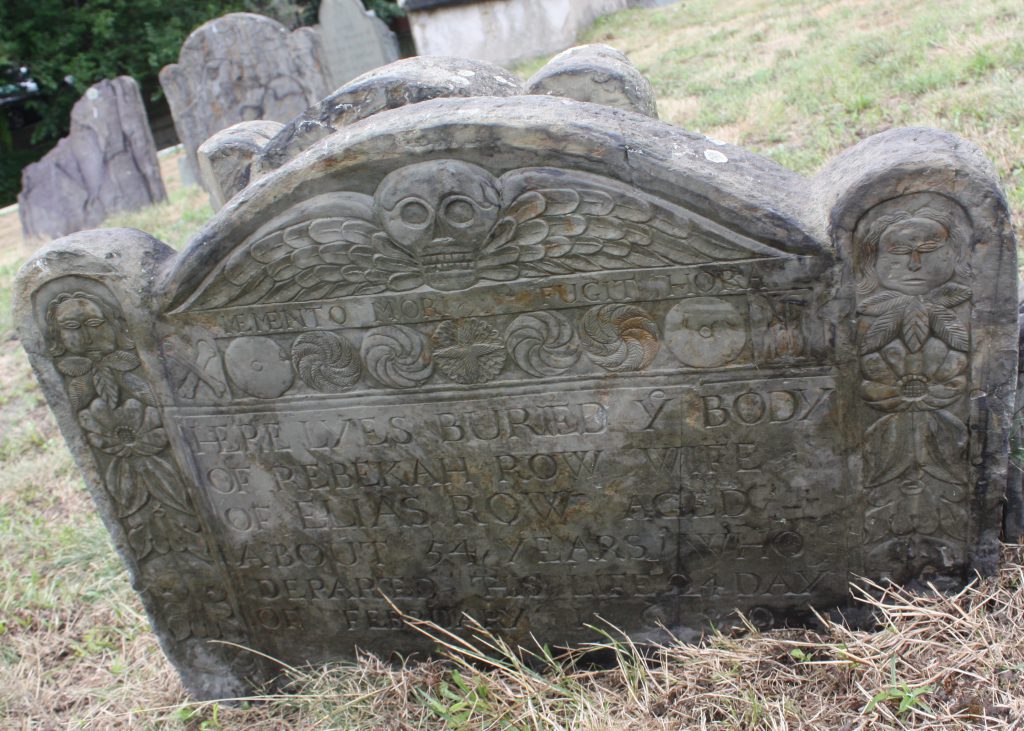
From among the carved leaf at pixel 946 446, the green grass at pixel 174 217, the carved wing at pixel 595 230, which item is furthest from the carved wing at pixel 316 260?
the green grass at pixel 174 217

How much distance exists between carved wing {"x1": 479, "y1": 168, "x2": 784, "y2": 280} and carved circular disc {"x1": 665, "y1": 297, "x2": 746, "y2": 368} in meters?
0.11

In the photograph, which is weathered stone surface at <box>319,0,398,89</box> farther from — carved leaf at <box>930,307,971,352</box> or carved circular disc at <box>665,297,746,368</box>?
carved leaf at <box>930,307,971,352</box>

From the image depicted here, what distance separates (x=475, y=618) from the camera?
8.62ft

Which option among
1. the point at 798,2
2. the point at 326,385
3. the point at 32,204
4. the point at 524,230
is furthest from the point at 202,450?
the point at 798,2

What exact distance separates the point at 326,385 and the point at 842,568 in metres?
1.42

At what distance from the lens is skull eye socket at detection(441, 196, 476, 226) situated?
6.82 feet

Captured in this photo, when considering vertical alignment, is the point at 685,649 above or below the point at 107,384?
below

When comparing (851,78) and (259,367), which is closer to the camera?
(259,367)

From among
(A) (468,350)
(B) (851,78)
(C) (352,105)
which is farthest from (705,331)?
(B) (851,78)

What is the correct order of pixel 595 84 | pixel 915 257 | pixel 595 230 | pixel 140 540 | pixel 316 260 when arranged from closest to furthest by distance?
pixel 915 257 → pixel 595 230 → pixel 316 260 → pixel 140 540 → pixel 595 84

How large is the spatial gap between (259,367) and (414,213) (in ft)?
1.98

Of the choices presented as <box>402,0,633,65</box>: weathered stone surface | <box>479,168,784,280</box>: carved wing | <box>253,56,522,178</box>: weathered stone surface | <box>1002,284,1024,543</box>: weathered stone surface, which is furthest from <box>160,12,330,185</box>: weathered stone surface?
<box>1002,284,1024,543</box>: weathered stone surface

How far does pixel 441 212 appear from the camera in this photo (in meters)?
2.09

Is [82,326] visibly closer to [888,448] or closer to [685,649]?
[685,649]
